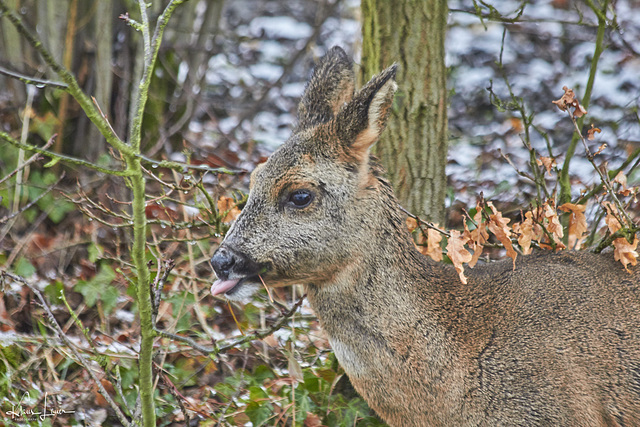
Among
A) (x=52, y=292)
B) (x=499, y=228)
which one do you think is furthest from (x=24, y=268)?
(x=499, y=228)

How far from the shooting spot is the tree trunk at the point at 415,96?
4539 mm

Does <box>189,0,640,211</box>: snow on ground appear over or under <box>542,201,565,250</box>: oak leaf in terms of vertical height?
over

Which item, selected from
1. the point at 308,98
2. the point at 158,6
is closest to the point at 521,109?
the point at 308,98

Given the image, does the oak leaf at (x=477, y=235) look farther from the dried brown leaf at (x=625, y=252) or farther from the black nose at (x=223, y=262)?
the black nose at (x=223, y=262)

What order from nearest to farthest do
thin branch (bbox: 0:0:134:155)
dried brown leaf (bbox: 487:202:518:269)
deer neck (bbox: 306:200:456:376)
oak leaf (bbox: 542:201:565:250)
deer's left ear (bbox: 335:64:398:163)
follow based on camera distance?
thin branch (bbox: 0:0:134:155) < deer's left ear (bbox: 335:64:398:163) < deer neck (bbox: 306:200:456:376) < dried brown leaf (bbox: 487:202:518:269) < oak leaf (bbox: 542:201:565:250)

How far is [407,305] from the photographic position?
3449 mm

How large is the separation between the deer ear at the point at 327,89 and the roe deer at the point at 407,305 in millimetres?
270

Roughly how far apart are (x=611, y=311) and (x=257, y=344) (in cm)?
239

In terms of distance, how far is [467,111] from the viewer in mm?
8930

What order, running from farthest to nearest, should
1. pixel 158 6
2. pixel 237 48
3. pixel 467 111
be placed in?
pixel 237 48
pixel 467 111
pixel 158 6

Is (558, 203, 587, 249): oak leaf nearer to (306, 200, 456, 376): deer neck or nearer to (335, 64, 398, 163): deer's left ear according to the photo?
(306, 200, 456, 376): deer neck

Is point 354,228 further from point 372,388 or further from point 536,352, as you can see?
point 536,352

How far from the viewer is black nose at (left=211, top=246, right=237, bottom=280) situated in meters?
3.26

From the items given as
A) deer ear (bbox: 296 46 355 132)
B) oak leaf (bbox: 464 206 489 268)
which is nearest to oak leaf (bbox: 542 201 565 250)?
oak leaf (bbox: 464 206 489 268)
